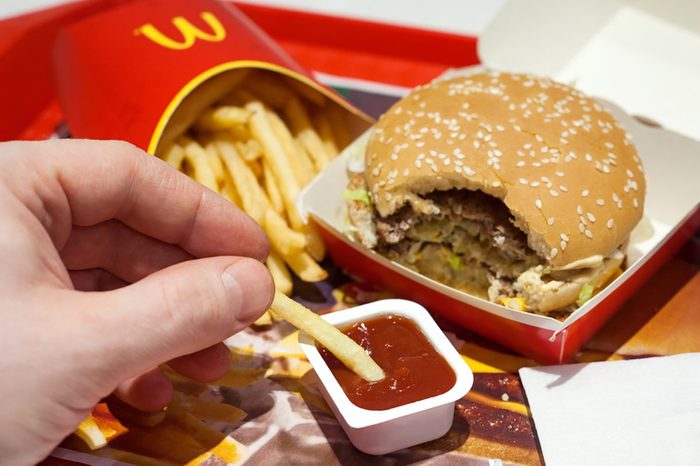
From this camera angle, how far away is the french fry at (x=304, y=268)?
259 centimetres

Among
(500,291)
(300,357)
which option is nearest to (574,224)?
(500,291)

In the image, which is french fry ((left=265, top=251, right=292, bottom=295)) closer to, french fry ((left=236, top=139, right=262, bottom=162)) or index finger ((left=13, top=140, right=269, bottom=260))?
french fry ((left=236, top=139, right=262, bottom=162))

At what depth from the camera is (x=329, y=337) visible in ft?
6.01

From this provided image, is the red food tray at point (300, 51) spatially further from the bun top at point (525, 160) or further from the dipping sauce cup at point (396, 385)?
the dipping sauce cup at point (396, 385)

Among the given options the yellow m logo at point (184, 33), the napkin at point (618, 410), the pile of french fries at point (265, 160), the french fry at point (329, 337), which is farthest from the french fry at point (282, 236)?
the napkin at point (618, 410)

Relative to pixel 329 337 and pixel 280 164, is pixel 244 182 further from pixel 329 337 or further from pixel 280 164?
pixel 329 337

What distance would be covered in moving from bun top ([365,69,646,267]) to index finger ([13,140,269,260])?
611 millimetres

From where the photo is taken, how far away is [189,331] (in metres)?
1.46

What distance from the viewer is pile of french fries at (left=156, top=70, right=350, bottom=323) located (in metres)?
2.54

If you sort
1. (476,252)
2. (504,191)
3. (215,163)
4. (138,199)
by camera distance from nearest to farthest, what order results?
(138,199) → (504,191) → (476,252) → (215,163)

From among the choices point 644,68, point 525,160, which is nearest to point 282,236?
point 525,160

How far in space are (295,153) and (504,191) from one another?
36.6 inches

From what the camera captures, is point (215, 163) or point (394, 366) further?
point (215, 163)

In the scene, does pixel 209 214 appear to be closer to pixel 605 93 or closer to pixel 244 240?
pixel 244 240
